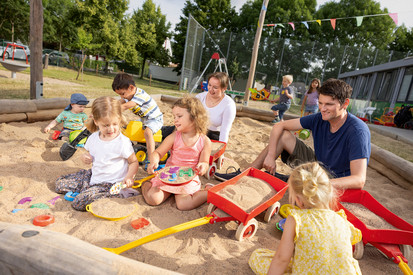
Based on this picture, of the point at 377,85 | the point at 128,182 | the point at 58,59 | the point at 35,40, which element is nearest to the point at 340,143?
the point at 128,182

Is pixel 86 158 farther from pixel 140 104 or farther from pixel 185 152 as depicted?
pixel 140 104

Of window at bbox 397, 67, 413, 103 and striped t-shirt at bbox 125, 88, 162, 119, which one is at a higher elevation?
window at bbox 397, 67, 413, 103

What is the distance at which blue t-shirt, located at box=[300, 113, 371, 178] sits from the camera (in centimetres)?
223

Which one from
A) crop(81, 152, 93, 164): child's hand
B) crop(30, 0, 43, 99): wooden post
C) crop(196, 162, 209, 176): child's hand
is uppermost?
crop(30, 0, 43, 99): wooden post

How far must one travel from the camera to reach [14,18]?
2539 centimetres

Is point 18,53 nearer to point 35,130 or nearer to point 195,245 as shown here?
point 35,130

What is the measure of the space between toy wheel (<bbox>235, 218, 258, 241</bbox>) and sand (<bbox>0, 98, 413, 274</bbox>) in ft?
0.14

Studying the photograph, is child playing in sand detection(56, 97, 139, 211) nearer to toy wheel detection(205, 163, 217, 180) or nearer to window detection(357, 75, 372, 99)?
toy wheel detection(205, 163, 217, 180)

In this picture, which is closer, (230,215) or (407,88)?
(230,215)

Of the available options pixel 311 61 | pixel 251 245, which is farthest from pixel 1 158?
pixel 311 61

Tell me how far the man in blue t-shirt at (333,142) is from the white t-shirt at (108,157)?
1035 millimetres

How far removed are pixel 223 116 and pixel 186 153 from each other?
109 cm

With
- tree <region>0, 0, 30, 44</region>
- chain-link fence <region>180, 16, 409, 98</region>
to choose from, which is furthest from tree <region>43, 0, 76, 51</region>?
chain-link fence <region>180, 16, 409, 98</region>

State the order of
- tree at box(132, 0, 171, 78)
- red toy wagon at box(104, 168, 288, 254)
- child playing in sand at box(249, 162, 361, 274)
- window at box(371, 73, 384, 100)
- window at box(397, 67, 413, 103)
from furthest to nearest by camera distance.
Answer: tree at box(132, 0, 171, 78) → window at box(371, 73, 384, 100) → window at box(397, 67, 413, 103) → red toy wagon at box(104, 168, 288, 254) → child playing in sand at box(249, 162, 361, 274)
